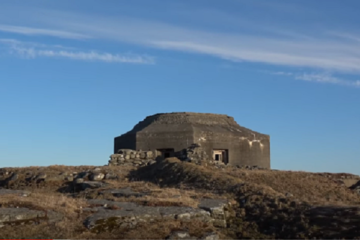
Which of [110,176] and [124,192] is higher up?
[110,176]

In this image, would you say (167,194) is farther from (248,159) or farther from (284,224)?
(248,159)

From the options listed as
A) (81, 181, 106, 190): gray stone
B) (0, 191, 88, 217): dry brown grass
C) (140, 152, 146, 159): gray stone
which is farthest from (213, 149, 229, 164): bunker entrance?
(0, 191, 88, 217): dry brown grass

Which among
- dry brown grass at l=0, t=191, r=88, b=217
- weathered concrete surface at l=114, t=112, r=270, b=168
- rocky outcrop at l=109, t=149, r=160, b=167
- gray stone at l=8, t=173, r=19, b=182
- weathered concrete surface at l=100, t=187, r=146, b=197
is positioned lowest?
dry brown grass at l=0, t=191, r=88, b=217

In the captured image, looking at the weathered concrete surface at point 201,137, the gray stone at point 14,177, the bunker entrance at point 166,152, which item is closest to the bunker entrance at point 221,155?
Answer: the weathered concrete surface at point 201,137

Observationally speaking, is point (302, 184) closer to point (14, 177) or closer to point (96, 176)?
point (96, 176)

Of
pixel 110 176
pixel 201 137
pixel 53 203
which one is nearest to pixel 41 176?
pixel 110 176

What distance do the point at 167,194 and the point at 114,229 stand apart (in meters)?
4.03

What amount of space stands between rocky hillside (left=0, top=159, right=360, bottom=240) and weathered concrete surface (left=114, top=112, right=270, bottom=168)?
5.98m

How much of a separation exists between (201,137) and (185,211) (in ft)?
41.7

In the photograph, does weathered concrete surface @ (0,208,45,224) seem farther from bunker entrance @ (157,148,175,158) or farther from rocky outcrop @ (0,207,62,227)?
bunker entrance @ (157,148,175,158)

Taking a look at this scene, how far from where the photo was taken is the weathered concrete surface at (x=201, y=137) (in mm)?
23969

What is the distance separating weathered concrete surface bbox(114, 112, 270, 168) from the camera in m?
24.0

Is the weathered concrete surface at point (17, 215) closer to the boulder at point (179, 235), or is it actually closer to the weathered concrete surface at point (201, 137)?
the boulder at point (179, 235)

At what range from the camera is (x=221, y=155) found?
2484 centimetres
